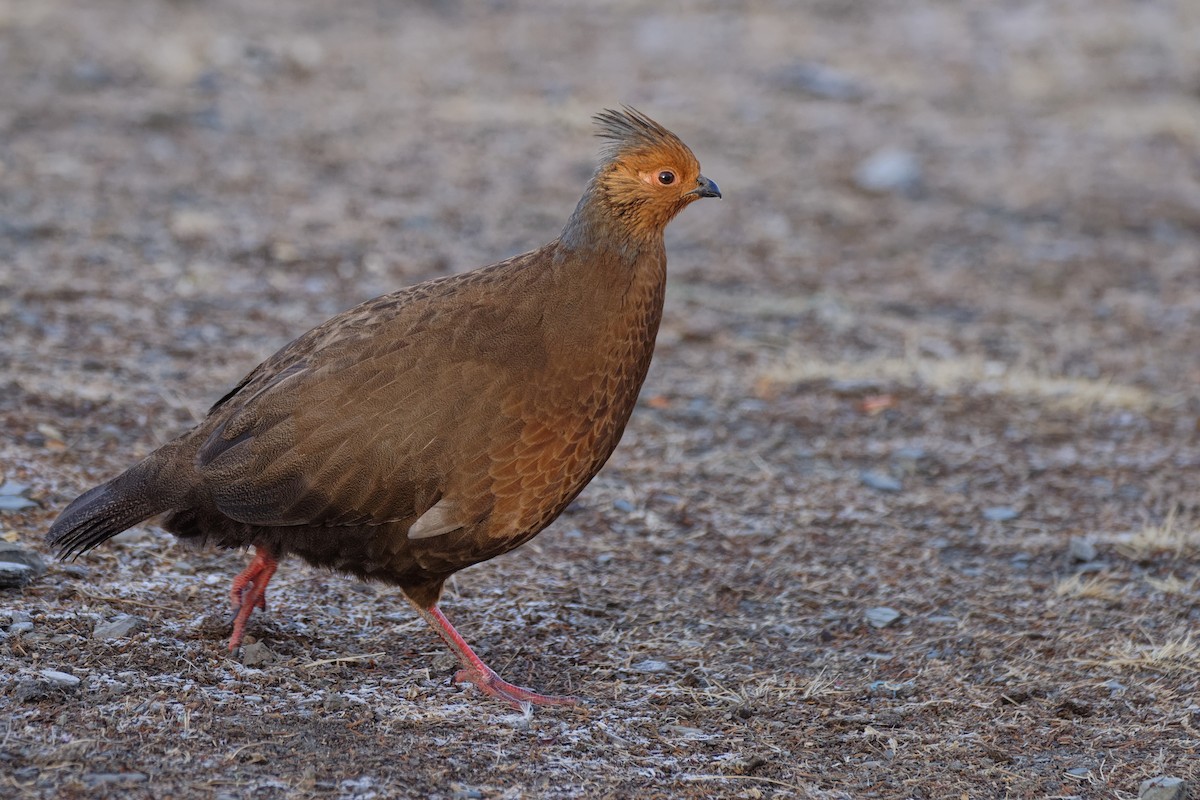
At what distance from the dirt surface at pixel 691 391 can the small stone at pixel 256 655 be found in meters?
0.03

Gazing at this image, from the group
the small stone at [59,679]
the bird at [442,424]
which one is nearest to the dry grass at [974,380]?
the bird at [442,424]

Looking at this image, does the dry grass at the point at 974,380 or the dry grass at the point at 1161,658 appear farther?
the dry grass at the point at 974,380

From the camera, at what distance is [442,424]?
160 inches

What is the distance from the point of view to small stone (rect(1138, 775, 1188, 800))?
12.3 feet

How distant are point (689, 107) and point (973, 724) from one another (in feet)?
30.2

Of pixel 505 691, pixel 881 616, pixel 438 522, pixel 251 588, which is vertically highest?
pixel 438 522

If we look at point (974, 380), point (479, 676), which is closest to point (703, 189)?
point (479, 676)

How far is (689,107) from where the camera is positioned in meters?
12.7

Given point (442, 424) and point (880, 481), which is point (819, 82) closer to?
point (880, 481)

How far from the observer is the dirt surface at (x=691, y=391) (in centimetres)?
396

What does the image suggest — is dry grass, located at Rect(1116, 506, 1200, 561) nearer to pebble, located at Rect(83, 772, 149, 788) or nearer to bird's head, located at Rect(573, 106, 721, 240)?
bird's head, located at Rect(573, 106, 721, 240)

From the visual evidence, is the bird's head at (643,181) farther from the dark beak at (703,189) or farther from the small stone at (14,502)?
the small stone at (14,502)

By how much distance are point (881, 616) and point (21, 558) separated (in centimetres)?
291

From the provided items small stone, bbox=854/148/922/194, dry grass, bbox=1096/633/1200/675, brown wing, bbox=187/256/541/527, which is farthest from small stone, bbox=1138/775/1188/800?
small stone, bbox=854/148/922/194
